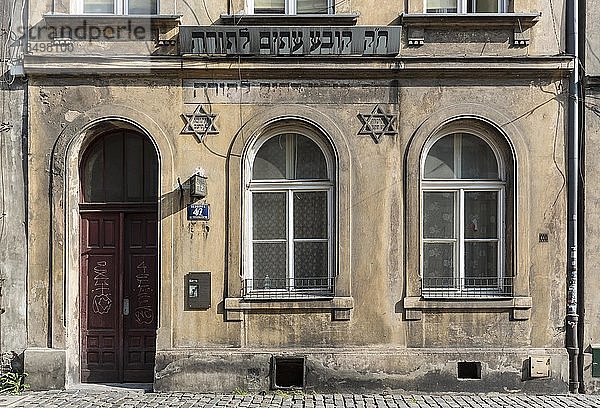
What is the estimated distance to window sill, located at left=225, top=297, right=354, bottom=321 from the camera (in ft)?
35.6

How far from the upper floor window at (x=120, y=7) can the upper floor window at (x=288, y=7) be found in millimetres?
1420

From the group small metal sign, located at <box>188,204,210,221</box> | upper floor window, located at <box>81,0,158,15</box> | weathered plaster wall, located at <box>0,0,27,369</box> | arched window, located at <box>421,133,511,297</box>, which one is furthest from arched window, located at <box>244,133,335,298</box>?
weathered plaster wall, located at <box>0,0,27,369</box>

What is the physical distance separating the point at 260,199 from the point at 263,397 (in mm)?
2720

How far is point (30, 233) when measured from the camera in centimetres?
1091

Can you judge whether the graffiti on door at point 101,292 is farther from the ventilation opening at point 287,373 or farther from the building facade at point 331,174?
the ventilation opening at point 287,373

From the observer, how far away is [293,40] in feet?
35.5

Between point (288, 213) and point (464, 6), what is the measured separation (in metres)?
3.82

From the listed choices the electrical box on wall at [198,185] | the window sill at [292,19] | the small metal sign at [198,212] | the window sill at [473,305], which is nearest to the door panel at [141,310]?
the small metal sign at [198,212]

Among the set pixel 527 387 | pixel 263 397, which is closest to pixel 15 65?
pixel 263 397

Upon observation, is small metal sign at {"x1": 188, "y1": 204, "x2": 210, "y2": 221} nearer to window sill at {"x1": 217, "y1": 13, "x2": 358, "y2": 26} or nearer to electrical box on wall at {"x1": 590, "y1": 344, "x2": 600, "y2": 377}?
window sill at {"x1": 217, "y1": 13, "x2": 358, "y2": 26}

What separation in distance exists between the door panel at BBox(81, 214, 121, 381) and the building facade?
382 mm

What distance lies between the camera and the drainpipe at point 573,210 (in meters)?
10.8

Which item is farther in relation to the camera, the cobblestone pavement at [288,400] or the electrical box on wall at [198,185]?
the electrical box on wall at [198,185]

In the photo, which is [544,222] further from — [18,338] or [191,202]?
[18,338]
